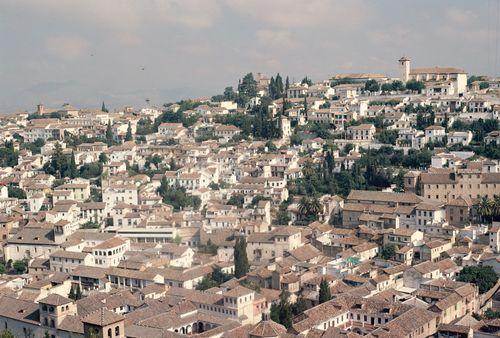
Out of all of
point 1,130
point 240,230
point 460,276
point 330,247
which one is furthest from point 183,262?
point 1,130

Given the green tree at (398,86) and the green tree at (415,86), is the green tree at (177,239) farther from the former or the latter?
the green tree at (398,86)

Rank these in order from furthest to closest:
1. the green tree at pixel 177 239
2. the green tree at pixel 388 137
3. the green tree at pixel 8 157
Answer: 1. the green tree at pixel 8 157
2. the green tree at pixel 388 137
3. the green tree at pixel 177 239

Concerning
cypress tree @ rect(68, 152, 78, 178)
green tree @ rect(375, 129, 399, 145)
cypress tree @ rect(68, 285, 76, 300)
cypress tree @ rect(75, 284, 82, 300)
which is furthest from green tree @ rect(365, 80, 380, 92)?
cypress tree @ rect(68, 285, 76, 300)

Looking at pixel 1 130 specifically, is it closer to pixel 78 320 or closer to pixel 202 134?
pixel 202 134

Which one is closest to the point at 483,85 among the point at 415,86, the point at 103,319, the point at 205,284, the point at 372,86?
the point at 415,86

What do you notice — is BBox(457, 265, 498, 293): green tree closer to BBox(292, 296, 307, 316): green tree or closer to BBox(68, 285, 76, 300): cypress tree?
BBox(292, 296, 307, 316): green tree

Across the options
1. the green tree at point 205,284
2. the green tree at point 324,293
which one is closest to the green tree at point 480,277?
the green tree at point 324,293
